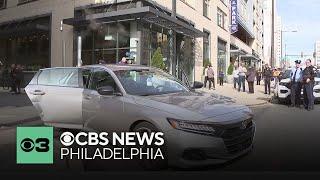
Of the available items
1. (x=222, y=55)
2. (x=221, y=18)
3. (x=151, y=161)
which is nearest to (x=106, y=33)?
(x=151, y=161)

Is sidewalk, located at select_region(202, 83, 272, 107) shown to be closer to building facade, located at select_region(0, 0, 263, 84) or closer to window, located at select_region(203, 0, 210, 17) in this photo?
building facade, located at select_region(0, 0, 263, 84)

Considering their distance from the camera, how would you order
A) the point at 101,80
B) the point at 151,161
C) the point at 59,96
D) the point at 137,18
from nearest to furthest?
the point at 151,161
the point at 101,80
the point at 59,96
the point at 137,18

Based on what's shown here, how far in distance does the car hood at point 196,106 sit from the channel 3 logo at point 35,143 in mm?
1508

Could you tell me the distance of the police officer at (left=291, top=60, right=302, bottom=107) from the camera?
17.1 m

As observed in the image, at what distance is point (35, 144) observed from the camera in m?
6.66

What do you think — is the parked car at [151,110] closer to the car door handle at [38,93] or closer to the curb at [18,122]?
the car door handle at [38,93]

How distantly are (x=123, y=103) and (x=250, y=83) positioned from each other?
753 inches

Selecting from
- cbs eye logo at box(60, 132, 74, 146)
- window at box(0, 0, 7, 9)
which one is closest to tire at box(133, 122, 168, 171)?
cbs eye logo at box(60, 132, 74, 146)

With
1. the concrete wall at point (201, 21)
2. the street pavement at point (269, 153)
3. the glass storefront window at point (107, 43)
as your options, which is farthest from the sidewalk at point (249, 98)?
the concrete wall at point (201, 21)

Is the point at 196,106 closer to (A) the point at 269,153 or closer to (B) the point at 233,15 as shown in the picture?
(A) the point at 269,153

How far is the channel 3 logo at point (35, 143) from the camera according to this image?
6.66m

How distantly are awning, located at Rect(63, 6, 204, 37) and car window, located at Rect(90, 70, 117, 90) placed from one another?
547 inches

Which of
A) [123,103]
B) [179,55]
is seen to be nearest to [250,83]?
[179,55]

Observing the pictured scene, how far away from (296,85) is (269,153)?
9485 mm
